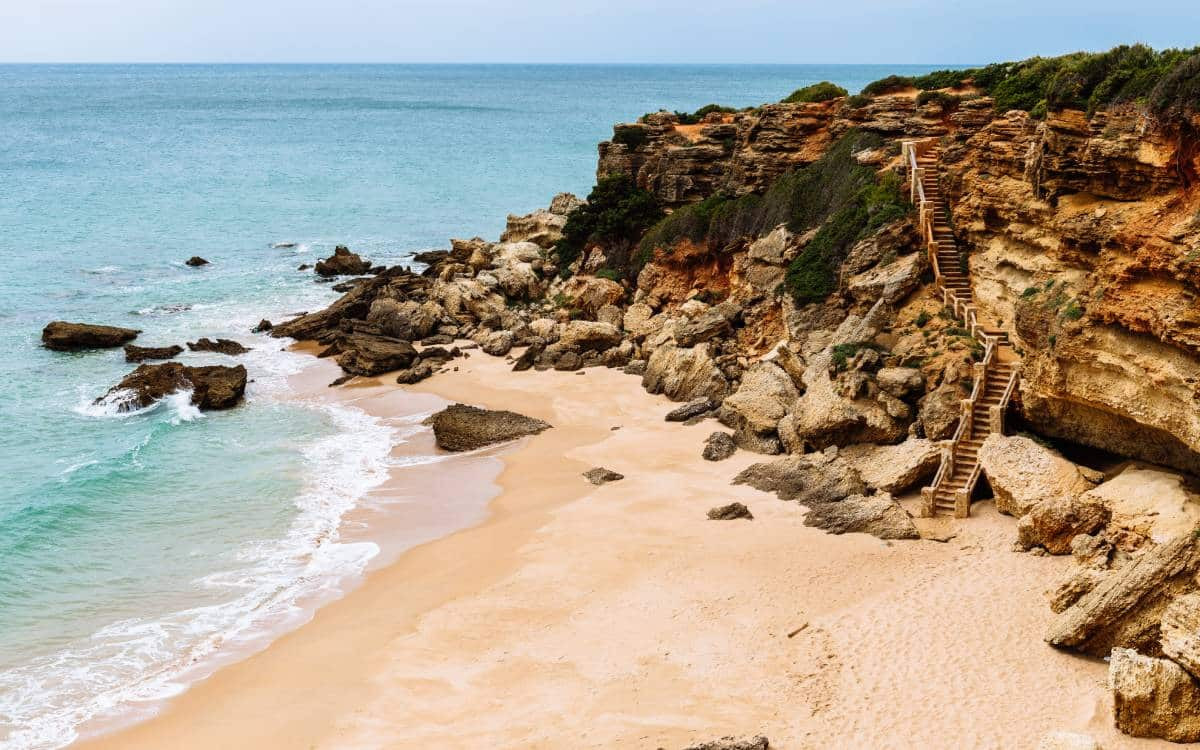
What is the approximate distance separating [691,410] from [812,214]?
1091cm

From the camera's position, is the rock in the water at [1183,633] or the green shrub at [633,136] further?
the green shrub at [633,136]

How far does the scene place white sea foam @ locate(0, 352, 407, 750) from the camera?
20188 millimetres

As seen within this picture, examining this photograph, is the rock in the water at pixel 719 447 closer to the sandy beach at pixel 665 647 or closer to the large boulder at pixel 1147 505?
the sandy beach at pixel 665 647

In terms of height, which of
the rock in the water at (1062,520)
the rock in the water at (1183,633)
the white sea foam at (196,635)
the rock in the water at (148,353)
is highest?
the rock in the water at (1183,633)

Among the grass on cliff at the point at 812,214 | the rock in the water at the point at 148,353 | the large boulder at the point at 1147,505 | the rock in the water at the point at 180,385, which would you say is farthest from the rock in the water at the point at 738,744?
the rock in the water at the point at 148,353

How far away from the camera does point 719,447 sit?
103 ft

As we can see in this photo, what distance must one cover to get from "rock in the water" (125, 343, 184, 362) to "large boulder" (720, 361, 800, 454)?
1053 inches

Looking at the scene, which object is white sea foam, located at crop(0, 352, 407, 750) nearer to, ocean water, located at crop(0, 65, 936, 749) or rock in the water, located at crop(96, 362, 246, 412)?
ocean water, located at crop(0, 65, 936, 749)

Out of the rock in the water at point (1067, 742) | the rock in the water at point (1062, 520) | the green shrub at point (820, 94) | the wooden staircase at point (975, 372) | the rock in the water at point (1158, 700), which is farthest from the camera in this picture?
the green shrub at point (820, 94)

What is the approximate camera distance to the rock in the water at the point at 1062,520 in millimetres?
21812

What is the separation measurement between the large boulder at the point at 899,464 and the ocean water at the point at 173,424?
1372 cm

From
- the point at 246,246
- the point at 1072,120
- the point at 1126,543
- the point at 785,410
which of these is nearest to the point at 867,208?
the point at 785,410

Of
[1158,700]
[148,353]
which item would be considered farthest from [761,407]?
[148,353]

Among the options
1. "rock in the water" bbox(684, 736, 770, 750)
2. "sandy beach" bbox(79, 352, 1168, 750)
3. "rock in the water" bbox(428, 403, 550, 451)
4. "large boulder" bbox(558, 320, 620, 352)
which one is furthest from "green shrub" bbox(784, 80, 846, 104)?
"rock in the water" bbox(684, 736, 770, 750)
